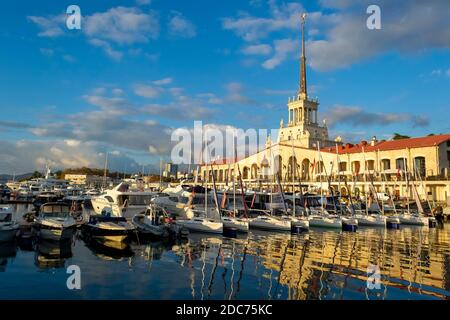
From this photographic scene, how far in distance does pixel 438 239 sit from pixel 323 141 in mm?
92685

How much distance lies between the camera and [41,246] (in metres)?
26.5

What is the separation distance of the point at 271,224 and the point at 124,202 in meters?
16.7

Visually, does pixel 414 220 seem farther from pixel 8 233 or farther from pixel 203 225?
pixel 8 233

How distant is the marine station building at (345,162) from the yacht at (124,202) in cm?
1066

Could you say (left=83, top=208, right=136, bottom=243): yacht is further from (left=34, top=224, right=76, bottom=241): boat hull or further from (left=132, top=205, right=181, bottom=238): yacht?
(left=34, top=224, right=76, bottom=241): boat hull

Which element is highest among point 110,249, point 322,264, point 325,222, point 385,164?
point 385,164

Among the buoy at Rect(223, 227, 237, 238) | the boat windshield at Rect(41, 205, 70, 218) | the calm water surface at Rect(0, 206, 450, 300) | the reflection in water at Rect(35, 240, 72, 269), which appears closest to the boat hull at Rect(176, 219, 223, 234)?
the buoy at Rect(223, 227, 237, 238)

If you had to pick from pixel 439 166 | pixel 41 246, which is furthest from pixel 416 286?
pixel 439 166

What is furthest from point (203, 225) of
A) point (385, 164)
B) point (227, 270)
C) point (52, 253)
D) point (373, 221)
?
point (385, 164)

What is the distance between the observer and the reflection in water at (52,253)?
69.5ft

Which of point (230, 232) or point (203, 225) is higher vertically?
point (203, 225)

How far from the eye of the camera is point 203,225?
112ft

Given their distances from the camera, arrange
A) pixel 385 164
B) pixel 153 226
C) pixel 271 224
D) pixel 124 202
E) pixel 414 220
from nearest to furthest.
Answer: pixel 153 226, pixel 124 202, pixel 271 224, pixel 414 220, pixel 385 164
